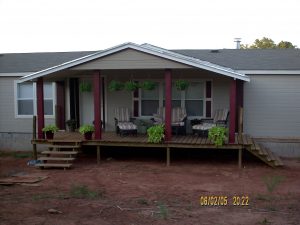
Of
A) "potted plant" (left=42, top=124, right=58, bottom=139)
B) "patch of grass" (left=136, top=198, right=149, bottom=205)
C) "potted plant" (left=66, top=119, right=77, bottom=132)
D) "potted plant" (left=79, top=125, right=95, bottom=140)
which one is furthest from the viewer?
"potted plant" (left=66, top=119, right=77, bottom=132)

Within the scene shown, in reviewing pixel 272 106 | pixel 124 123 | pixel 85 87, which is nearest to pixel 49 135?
pixel 85 87

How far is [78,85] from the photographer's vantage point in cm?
1366

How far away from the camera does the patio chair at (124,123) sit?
11781 mm

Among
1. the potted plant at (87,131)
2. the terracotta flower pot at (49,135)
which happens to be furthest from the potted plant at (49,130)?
the potted plant at (87,131)

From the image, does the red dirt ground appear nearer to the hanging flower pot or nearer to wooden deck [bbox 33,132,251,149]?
wooden deck [bbox 33,132,251,149]

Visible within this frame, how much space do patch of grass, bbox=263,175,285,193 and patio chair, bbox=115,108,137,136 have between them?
4369mm

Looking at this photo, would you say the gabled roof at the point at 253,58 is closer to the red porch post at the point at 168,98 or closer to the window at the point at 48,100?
the red porch post at the point at 168,98

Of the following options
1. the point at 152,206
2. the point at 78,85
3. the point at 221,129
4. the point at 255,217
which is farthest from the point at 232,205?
the point at 78,85

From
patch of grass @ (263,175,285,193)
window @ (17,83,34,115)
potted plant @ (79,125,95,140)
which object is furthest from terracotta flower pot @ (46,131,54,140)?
patch of grass @ (263,175,285,193)

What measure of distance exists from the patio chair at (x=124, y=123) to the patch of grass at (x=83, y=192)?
3758 mm

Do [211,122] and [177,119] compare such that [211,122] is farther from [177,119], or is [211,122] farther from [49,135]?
[49,135]

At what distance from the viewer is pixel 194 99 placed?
12.8 m

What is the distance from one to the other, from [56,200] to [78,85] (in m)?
7.20

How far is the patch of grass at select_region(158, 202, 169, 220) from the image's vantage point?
5.95m
